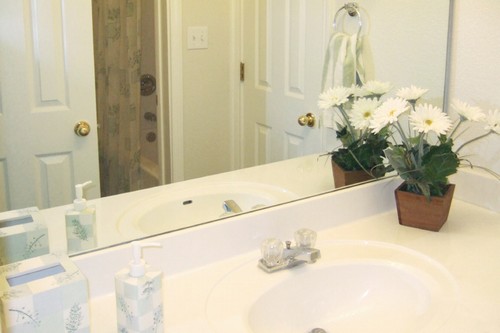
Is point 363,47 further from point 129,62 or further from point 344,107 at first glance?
point 129,62

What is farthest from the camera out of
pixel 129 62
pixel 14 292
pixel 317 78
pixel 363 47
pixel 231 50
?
pixel 363 47

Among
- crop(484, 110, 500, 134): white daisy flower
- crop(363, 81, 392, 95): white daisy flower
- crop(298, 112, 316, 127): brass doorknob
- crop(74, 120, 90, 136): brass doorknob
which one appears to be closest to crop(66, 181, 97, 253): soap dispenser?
crop(74, 120, 90, 136): brass doorknob

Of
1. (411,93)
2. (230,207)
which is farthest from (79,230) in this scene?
(411,93)

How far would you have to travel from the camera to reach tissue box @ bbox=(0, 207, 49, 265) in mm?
1113

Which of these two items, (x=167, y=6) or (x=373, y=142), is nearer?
(x=167, y=6)

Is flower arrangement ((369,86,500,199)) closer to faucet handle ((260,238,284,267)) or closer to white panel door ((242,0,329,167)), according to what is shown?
white panel door ((242,0,329,167))

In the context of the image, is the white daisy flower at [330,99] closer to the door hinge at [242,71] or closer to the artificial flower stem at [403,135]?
the artificial flower stem at [403,135]

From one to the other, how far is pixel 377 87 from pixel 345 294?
0.68m

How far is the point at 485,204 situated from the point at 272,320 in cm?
82

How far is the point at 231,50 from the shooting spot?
1.48 metres

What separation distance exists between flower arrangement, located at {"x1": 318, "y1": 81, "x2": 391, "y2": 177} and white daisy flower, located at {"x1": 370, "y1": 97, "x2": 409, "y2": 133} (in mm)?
103

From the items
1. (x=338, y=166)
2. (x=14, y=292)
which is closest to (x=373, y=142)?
(x=338, y=166)

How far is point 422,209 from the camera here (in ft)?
5.28

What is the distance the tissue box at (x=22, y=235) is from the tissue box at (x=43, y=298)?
0.47 feet
